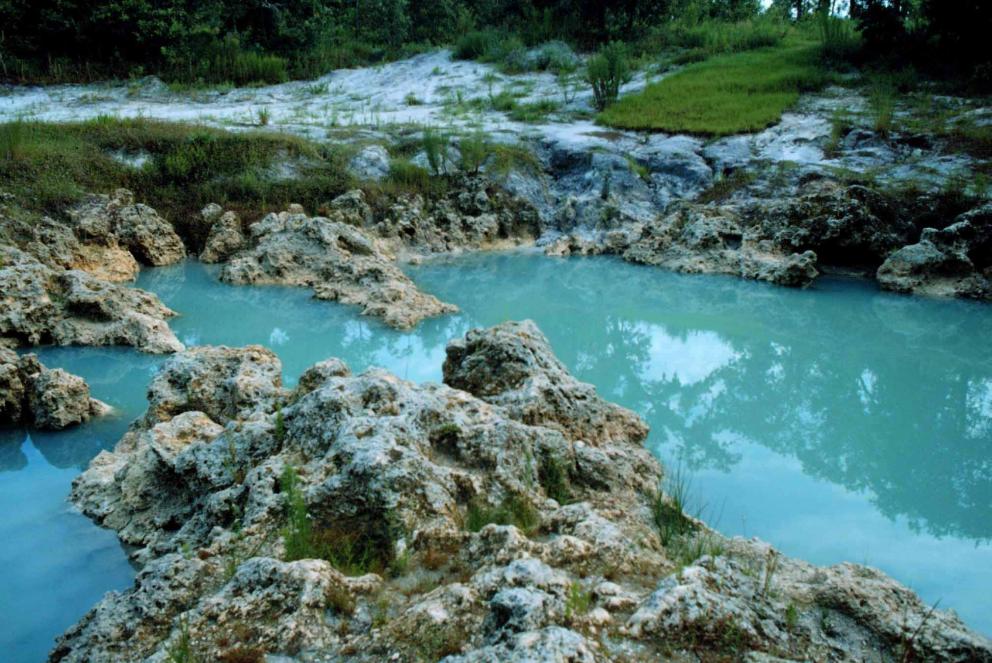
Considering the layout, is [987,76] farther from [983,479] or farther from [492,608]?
[492,608]

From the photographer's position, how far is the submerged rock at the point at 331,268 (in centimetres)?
978

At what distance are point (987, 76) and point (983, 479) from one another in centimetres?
1597

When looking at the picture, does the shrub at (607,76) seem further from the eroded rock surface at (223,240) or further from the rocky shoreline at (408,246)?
the eroded rock surface at (223,240)

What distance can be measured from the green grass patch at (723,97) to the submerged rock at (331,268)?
9.26 metres

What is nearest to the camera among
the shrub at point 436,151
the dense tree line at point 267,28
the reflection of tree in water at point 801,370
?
the reflection of tree in water at point 801,370

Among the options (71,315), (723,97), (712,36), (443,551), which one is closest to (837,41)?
(712,36)

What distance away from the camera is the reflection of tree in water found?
18.5 ft

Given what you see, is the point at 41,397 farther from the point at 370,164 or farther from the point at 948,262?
the point at 948,262

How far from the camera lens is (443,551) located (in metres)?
3.26

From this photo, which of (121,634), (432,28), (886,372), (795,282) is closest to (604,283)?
(795,282)

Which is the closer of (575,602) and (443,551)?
(575,602)

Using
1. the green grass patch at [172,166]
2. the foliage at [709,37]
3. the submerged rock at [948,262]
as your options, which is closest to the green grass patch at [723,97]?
the foliage at [709,37]

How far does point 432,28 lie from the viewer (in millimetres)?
31141

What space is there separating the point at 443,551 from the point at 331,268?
8365 mm
